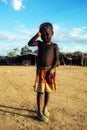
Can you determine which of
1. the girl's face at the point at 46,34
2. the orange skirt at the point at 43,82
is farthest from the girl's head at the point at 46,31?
the orange skirt at the point at 43,82

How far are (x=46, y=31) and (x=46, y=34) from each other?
0.05m

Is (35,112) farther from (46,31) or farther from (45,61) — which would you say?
(46,31)

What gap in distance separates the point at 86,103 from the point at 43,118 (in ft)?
5.65

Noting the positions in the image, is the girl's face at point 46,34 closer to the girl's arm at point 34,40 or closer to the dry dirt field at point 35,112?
the girl's arm at point 34,40

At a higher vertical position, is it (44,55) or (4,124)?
(44,55)

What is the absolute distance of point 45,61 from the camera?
5102 millimetres

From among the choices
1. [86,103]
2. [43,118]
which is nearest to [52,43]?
[43,118]

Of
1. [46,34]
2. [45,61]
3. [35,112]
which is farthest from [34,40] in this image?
[35,112]

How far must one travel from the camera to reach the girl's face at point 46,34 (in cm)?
504

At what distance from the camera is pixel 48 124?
4.73 m

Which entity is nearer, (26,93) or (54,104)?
(54,104)

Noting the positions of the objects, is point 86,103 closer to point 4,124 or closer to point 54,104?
point 54,104

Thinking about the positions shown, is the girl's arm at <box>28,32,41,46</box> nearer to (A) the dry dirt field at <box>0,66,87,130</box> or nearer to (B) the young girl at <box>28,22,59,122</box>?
(B) the young girl at <box>28,22,59,122</box>

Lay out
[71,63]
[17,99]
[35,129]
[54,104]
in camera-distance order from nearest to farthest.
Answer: [35,129], [54,104], [17,99], [71,63]
